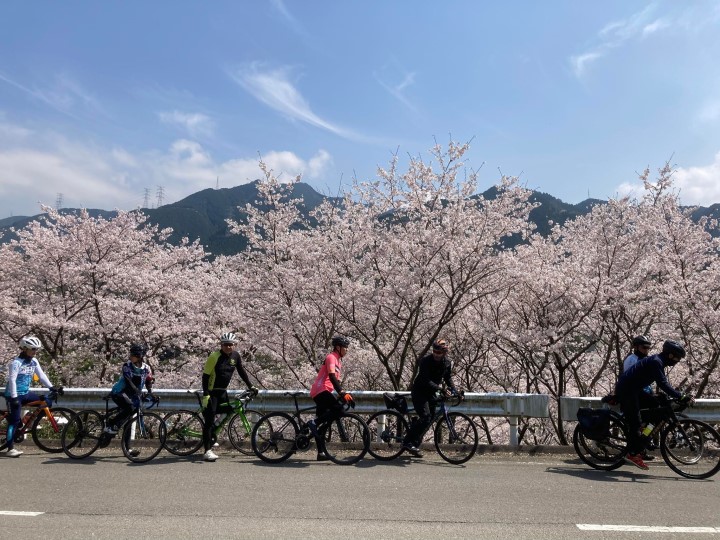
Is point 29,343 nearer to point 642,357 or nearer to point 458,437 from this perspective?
point 458,437

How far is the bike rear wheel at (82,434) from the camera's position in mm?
7699

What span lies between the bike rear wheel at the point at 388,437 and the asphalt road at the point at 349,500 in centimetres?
23

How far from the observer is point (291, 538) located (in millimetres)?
4430

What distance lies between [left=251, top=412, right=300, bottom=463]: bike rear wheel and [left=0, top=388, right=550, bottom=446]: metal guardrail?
73 cm

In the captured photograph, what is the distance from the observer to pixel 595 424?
23.4 feet

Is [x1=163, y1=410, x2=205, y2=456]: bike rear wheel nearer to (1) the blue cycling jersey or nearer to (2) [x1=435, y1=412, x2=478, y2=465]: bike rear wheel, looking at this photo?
(1) the blue cycling jersey

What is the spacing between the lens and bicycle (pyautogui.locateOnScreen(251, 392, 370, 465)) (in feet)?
24.3

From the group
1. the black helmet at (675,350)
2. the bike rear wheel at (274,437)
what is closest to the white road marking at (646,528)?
the black helmet at (675,350)

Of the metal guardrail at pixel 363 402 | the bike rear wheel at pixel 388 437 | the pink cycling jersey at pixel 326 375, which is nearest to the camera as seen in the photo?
the pink cycling jersey at pixel 326 375

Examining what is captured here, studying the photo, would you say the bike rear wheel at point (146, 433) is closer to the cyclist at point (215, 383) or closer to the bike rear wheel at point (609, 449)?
the cyclist at point (215, 383)

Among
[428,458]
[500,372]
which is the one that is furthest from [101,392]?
[500,372]

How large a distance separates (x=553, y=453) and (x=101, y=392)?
7.42 meters

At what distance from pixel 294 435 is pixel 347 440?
80cm

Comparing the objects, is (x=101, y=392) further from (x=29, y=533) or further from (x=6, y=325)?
(x=6, y=325)
